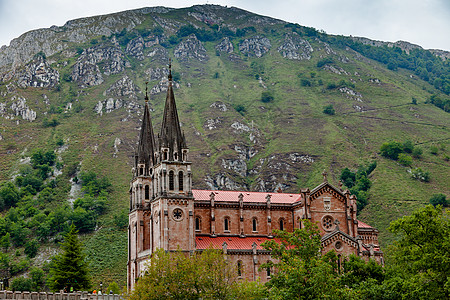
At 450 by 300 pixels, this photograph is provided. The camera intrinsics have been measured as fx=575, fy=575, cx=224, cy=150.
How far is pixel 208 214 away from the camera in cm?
8238

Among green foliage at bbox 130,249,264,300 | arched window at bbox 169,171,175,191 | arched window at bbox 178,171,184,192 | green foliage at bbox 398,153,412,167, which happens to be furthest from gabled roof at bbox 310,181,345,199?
green foliage at bbox 398,153,412,167

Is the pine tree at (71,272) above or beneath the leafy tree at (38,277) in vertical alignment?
beneath

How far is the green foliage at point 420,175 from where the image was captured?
549ft

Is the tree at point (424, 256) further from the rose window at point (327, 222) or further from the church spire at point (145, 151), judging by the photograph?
the church spire at point (145, 151)

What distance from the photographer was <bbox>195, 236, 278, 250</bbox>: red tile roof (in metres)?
78.5

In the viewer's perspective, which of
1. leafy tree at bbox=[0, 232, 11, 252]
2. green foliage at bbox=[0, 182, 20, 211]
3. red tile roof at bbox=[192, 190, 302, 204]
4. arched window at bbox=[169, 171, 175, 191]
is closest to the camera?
arched window at bbox=[169, 171, 175, 191]

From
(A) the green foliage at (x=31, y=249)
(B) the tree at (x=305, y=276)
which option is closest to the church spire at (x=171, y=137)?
(B) the tree at (x=305, y=276)

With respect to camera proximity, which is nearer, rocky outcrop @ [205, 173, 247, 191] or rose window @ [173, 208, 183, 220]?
rose window @ [173, 208, 183, 220]

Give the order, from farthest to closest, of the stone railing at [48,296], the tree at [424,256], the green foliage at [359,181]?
the green foliage at [359,181]
the stone railing at [48,296]
the tree at [424,256]

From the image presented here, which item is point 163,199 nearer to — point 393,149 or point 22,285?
point 22,285

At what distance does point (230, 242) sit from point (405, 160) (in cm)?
11377

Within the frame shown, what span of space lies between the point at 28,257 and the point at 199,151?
74820 mm

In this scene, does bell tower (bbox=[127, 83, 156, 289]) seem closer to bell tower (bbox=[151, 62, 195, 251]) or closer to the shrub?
bell tower (bbox=[151, 62, 195, 251])

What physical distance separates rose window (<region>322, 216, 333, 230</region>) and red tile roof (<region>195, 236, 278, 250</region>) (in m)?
9.48
